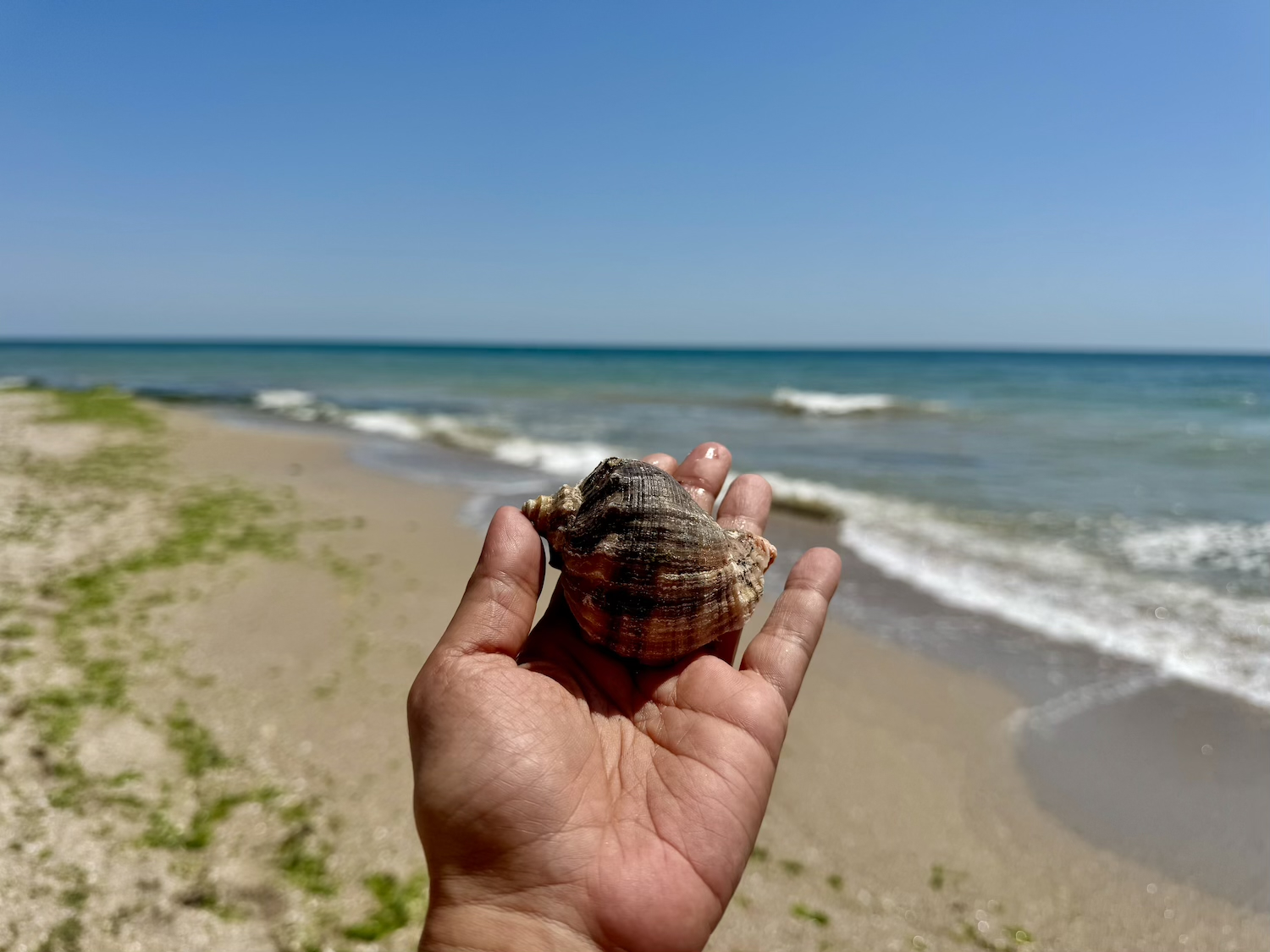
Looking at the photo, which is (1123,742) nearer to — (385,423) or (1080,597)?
(1080,597)

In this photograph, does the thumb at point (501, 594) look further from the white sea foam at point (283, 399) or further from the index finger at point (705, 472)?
the white sea foam at point (283, 399)

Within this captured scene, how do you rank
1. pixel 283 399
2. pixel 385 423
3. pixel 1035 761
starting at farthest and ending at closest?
1. pixel 283 399
2. pixel 385 423
3. pixel 1035 761

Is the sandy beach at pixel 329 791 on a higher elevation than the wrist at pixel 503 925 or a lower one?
lower

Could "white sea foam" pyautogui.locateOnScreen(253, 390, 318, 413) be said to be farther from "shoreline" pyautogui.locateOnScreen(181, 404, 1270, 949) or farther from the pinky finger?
the pinky finger

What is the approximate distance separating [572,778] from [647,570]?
40.6 inches

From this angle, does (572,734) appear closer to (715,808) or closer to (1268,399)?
(715,808)

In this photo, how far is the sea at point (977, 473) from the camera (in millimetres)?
7395

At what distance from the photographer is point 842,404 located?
34.6m

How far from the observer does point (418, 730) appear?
2.83 metres

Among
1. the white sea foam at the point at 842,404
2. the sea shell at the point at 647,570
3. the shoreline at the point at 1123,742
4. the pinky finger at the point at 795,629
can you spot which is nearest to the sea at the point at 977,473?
the shoreline at the point at 1123,742

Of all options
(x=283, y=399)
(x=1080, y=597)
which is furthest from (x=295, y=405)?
(x=1080, y=597)

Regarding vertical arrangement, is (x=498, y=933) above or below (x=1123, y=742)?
above

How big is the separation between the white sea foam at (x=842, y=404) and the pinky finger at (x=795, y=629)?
25497 mm

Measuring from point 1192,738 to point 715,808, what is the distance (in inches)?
188
